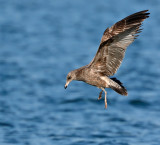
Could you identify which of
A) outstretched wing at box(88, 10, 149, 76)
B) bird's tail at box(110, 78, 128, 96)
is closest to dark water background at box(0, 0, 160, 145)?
bird's tail at box(110, 78, 128, 96)

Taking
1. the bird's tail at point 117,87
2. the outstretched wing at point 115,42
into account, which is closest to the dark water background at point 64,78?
the bird's tail at point 117,87

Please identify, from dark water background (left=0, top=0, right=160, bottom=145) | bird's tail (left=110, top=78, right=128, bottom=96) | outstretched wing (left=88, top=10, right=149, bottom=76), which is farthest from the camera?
dark water background (left=0, top=0, right=160, bottom=145)

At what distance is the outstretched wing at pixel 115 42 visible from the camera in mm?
8945

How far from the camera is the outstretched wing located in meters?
8.95

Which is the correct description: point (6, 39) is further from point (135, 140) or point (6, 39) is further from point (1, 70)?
point (135, 140)

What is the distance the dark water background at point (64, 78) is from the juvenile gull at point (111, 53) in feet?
15.2

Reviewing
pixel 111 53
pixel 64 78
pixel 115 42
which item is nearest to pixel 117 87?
pixel 111 53

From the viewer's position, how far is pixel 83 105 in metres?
16.9

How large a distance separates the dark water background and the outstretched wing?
15.6 feet

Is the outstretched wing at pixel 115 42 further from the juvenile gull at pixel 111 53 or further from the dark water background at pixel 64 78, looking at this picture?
the dark water background at pixel 64 78

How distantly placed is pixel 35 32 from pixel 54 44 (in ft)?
5.53

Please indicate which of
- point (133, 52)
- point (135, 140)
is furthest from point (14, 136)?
point (133, 52)

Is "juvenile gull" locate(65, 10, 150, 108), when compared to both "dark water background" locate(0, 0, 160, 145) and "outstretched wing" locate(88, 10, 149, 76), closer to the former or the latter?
"outstretched wing" locate(88, 10, 149, 76)

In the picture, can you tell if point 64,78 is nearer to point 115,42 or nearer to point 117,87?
point 117,87
